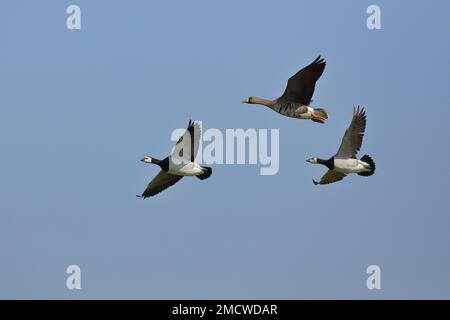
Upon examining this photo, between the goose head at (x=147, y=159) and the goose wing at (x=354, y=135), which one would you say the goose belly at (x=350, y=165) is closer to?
the goose wing at (x=354, y=135)

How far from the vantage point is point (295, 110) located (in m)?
23.1

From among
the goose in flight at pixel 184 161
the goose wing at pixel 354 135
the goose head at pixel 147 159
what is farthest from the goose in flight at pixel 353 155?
the goose head at pixel 147 159

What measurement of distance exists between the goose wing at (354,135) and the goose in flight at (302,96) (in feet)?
2.36

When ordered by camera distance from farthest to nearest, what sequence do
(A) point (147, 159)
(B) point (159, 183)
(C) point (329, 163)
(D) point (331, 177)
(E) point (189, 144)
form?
(D) point (331, 177)
(C) point (329, 163)
(B) point (159, 183)
(A) point (147, 159)
(E) point (189, 144)

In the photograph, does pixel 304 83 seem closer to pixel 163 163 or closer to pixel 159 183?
pixel 163 163

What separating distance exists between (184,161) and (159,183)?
38.6 inches

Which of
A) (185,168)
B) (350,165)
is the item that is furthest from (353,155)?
(185,168)

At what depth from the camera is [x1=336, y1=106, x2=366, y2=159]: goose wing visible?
23672mm

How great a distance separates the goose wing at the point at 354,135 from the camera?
77.7 feet

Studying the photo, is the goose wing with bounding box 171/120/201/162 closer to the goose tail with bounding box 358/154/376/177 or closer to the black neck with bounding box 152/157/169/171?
the black neck with bounding box 152/157/169/171

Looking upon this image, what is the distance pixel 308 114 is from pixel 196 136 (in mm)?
1915
